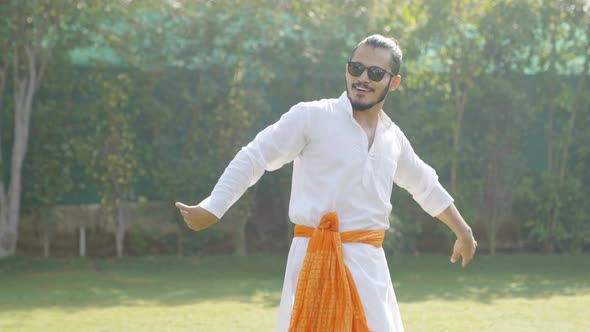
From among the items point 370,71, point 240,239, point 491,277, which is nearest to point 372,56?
point 370,71

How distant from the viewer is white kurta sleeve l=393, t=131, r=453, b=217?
155 inches

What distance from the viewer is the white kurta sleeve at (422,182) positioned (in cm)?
394

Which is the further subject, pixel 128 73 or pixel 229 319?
pixel 128 73

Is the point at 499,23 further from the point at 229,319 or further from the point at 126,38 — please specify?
the point at 229,319

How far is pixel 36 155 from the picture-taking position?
10742 mm

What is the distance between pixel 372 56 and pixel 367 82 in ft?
0.35

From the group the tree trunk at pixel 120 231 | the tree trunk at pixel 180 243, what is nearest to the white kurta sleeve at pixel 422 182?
the tree trunk at pixel 120 231

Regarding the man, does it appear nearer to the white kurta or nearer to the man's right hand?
the white kurta

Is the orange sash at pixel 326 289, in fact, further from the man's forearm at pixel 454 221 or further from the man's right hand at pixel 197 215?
the man's forearm at pixel 454 221

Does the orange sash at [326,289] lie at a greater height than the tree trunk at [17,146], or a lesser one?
lesser

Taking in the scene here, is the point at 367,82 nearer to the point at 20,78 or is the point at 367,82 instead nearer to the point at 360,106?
the point at 360,106

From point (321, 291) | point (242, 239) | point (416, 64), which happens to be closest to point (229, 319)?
point (321, 291)

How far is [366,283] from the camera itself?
3523mm

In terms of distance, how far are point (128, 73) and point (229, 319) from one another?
4897 millimetres
